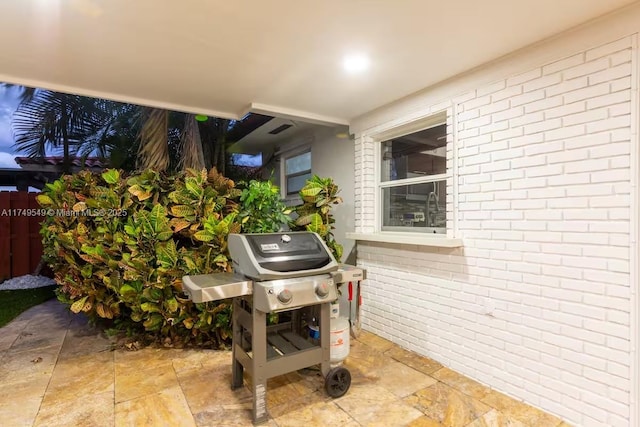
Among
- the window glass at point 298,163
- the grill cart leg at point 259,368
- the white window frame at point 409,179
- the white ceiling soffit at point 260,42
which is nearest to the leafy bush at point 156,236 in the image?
the white window frame at point 409,179

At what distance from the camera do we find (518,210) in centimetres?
228

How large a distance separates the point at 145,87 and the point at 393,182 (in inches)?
105

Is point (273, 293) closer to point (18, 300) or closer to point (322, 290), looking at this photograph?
point (322, 290)

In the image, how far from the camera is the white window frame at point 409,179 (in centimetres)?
284

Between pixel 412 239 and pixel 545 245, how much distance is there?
1.06 m

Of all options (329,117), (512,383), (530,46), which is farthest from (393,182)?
(512,383)

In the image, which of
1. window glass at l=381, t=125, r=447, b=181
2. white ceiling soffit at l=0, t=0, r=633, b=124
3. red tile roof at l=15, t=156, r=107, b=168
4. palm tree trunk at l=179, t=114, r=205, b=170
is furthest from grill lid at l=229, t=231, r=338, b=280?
red tile roof at l=15, t=156, r=107, b=168

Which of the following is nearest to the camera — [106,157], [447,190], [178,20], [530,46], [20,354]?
[178,20]

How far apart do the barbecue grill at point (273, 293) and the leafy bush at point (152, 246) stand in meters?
0.78

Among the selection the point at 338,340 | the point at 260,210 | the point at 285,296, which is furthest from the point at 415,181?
the point at 285,296

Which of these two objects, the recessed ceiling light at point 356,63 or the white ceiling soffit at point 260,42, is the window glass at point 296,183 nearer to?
the white ceiling soffit at point 260,42

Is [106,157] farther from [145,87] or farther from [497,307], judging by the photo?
[497,307]

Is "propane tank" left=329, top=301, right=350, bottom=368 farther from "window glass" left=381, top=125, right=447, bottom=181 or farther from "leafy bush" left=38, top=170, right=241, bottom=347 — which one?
"window glass" left=381, top=125, right=447, bottom=181

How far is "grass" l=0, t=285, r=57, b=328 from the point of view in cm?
410
